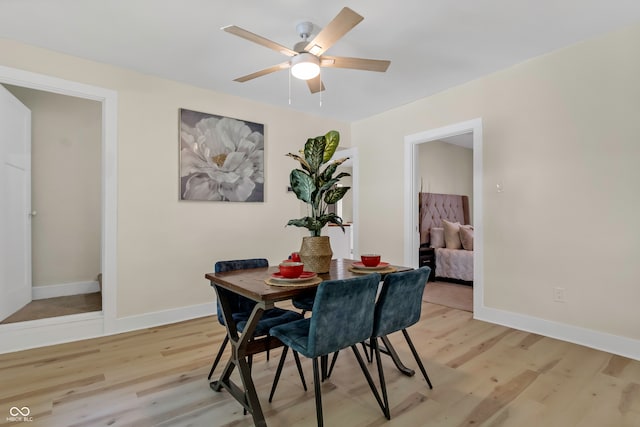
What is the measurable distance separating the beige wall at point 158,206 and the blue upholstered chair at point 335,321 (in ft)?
6.73

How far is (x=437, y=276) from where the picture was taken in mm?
5297

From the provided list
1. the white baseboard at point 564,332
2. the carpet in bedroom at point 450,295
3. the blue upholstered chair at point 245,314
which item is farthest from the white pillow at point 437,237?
the blue upholstered chair at point 245,314

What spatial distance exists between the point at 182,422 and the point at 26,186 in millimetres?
3200

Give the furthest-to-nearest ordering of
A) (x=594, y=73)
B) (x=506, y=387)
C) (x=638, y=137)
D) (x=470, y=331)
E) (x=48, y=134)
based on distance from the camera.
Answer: (x=48, y=134)
(x=470, y=331)
(x=594, y=73)
(x=638, y=137)
(x=506, y=387)

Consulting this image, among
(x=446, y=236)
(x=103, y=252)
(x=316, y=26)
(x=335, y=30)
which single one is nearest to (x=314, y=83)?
(x=316, y=26)

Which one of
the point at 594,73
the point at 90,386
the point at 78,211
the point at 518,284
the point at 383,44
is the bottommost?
the point at 90,386

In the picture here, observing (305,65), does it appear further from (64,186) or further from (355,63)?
(64,186)

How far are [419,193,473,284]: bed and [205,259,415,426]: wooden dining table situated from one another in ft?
10.3

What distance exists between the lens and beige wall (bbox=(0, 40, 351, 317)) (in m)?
3.05

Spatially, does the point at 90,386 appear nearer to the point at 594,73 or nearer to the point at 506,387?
the point at 506,387

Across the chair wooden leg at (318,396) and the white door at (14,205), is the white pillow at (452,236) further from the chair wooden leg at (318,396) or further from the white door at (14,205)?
the white door at (14,205)

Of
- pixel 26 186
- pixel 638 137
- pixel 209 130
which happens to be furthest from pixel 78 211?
pixel 638 137

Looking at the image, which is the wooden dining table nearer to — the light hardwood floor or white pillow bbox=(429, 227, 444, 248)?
the light hardwood floor

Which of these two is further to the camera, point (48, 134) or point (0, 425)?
point (48, 134)
